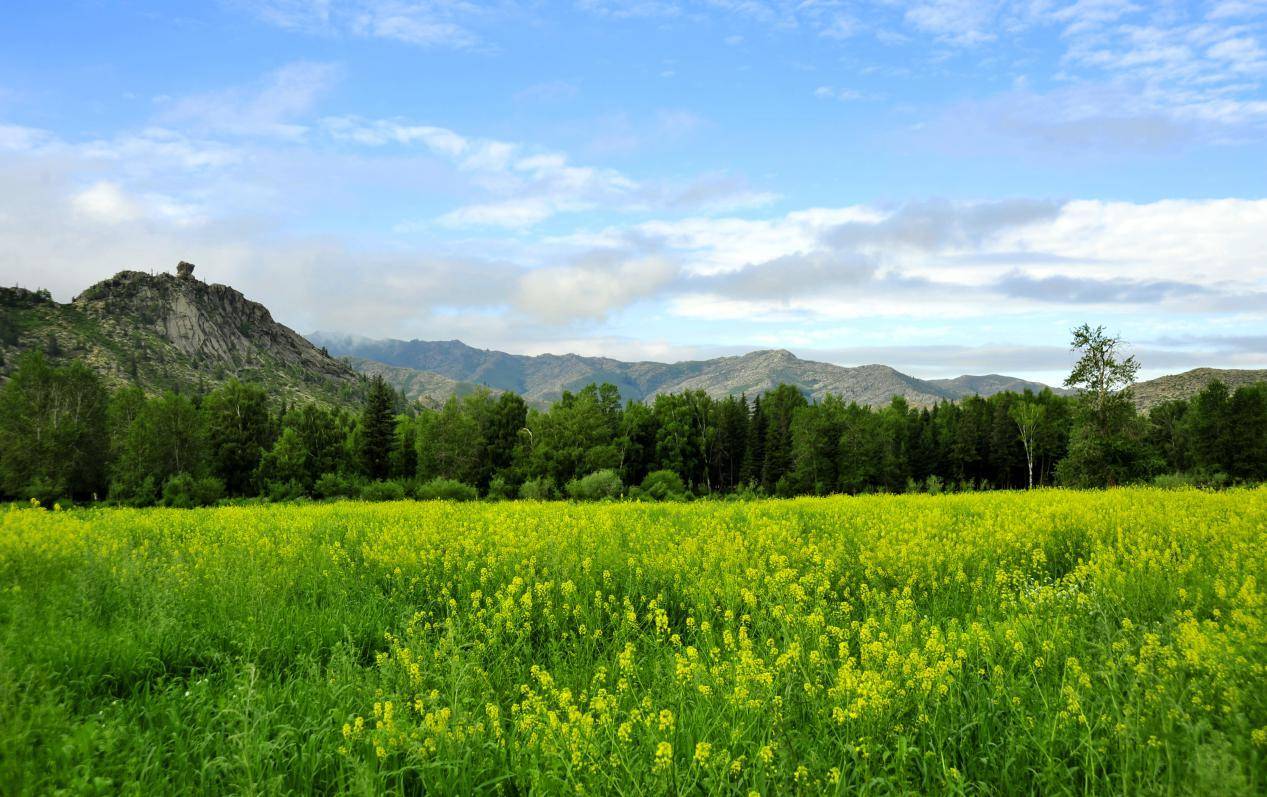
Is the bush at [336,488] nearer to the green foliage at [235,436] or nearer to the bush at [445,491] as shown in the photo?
the bush at [445,491]

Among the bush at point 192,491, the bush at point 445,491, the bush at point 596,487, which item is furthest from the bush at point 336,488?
the bush at point 596,487

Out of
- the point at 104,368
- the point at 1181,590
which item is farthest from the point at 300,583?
the point at 104,368

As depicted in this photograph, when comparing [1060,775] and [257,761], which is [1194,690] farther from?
[257,761]

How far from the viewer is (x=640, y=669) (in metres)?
5.44

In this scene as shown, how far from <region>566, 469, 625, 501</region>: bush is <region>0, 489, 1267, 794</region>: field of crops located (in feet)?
90.4

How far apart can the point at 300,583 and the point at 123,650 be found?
9.11ft

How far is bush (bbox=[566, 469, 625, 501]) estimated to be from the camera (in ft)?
123

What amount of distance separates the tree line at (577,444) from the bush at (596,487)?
132mm

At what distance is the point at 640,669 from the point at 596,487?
32.8 meters

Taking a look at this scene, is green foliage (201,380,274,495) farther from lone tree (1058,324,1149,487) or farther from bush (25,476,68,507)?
lone tree (1058,324,1149,487)

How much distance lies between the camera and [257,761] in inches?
151

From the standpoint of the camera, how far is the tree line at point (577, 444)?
4576cm

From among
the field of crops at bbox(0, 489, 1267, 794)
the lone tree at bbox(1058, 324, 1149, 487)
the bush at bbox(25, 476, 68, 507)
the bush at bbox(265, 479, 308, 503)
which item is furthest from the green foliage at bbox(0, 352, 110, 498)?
the lone tree at bbox(1058, 324, 1149, 487)

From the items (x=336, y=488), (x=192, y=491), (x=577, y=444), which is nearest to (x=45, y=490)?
(x=192, y=491)
